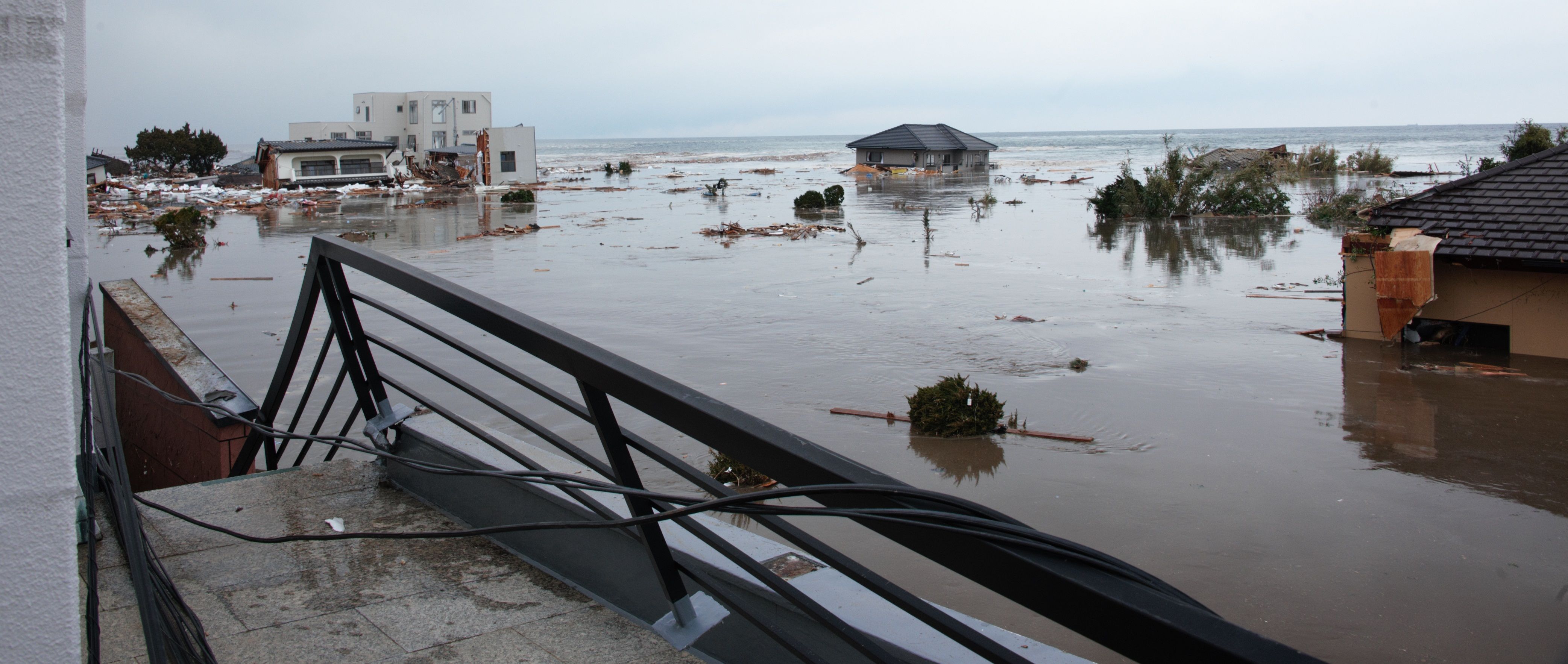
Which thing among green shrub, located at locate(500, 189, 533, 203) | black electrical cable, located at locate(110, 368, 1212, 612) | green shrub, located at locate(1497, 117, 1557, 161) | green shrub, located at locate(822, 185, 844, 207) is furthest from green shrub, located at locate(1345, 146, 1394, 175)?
black electrical cable, located at locate(110, 368, 1212, 612)

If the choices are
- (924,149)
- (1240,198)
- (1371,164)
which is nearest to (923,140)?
(924,149)

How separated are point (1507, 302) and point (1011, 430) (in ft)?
22.0

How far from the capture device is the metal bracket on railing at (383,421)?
3480 millimetres

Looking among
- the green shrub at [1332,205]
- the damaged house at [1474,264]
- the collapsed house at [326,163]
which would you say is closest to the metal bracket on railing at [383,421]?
the damaged house at [1474,264]

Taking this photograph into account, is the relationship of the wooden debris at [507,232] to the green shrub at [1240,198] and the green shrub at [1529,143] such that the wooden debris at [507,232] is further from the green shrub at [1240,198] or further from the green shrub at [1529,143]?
the green shrub at [1529,143]

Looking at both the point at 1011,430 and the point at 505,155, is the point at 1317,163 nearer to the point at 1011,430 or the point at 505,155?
the point at 505,155

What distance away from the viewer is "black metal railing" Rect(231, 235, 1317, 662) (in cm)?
110

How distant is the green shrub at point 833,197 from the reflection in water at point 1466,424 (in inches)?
896

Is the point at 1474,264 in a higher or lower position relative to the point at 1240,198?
lower

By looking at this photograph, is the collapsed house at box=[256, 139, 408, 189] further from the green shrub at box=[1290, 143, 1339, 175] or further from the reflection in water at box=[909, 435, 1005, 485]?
the reflection in water at box=[909, 435, 1005, 485]

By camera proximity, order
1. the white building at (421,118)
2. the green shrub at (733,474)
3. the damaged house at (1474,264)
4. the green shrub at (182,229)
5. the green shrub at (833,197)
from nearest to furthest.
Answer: the green shrub at (733,474) → the damaged house at (1474,264) → the green shrub at (182,229) → the green shrub at (833,197) → the white building at (421,118)

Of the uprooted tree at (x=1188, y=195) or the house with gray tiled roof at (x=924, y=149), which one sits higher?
the house with gray tiled roof at (x=924, y=149)

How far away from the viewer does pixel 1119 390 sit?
33.0 ft

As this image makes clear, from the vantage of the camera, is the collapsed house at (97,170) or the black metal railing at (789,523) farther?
the collapsed house at (97,170)
